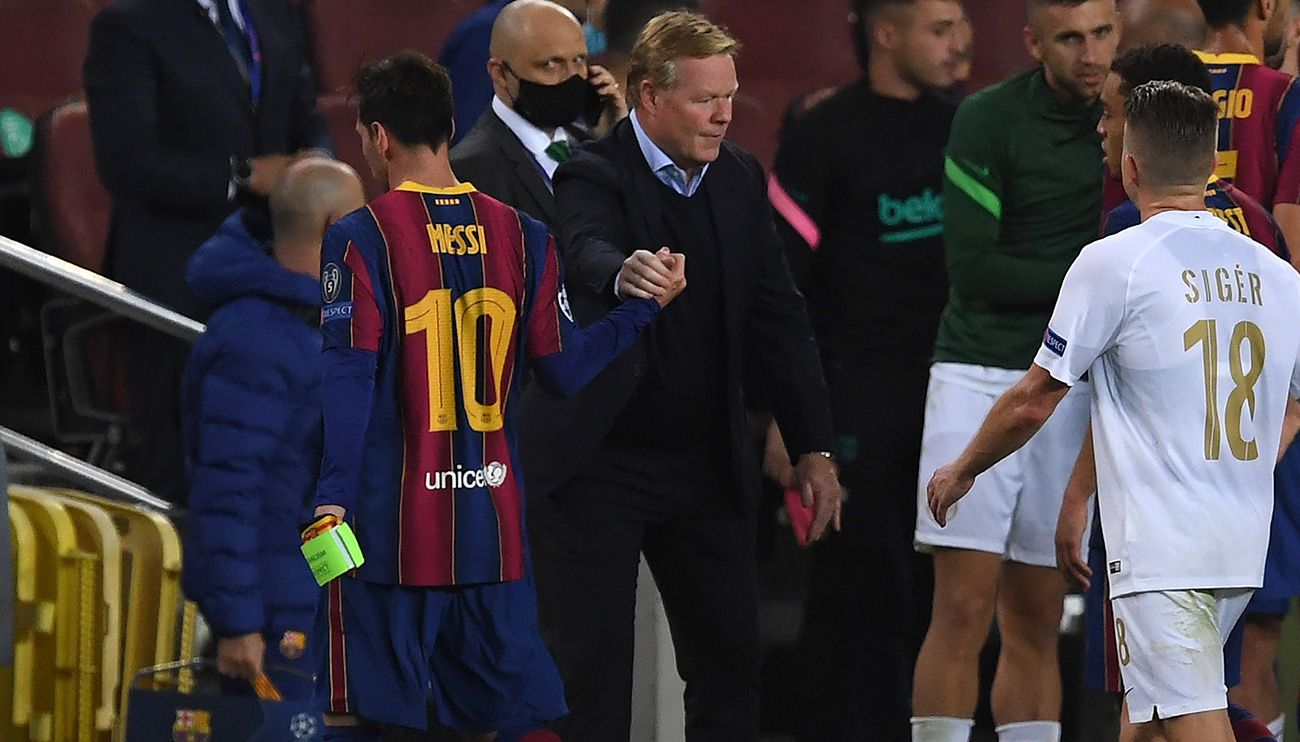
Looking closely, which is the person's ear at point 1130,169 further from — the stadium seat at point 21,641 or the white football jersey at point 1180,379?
the stadium seat at point 21,641

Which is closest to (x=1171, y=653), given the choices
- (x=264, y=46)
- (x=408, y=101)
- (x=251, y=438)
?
(x=408, y=101)

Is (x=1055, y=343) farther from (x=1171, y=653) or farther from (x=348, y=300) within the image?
(x=348, y=300)

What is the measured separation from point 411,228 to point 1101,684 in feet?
6.06

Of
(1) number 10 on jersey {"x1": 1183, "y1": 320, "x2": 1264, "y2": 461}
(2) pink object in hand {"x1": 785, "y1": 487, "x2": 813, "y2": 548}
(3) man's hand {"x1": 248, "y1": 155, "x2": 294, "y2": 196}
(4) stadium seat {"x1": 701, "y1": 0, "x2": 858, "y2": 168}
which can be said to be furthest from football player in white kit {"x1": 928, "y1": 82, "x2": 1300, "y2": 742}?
(4) stadium seat {"x1": 701, "y1": 0, "x2": 858, "y2": 168}

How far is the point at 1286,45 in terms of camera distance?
621cm

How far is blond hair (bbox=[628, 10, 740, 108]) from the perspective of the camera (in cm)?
500

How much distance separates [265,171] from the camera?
576 cm

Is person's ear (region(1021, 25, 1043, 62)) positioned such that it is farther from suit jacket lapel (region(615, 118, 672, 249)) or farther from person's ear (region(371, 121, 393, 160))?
person's ear (region(371, 121, 393, 160))

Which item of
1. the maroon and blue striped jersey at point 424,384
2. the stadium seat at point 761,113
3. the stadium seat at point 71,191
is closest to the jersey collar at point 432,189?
the maroon and blue striped jersey at point 424,384

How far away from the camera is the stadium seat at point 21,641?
548 cm

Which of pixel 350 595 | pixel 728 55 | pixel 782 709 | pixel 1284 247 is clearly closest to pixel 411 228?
pixel 350 595

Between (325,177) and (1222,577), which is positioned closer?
(1222,577)

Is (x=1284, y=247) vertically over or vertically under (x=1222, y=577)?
over

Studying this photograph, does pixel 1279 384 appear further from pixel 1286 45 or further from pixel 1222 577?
pixel 1286 45
